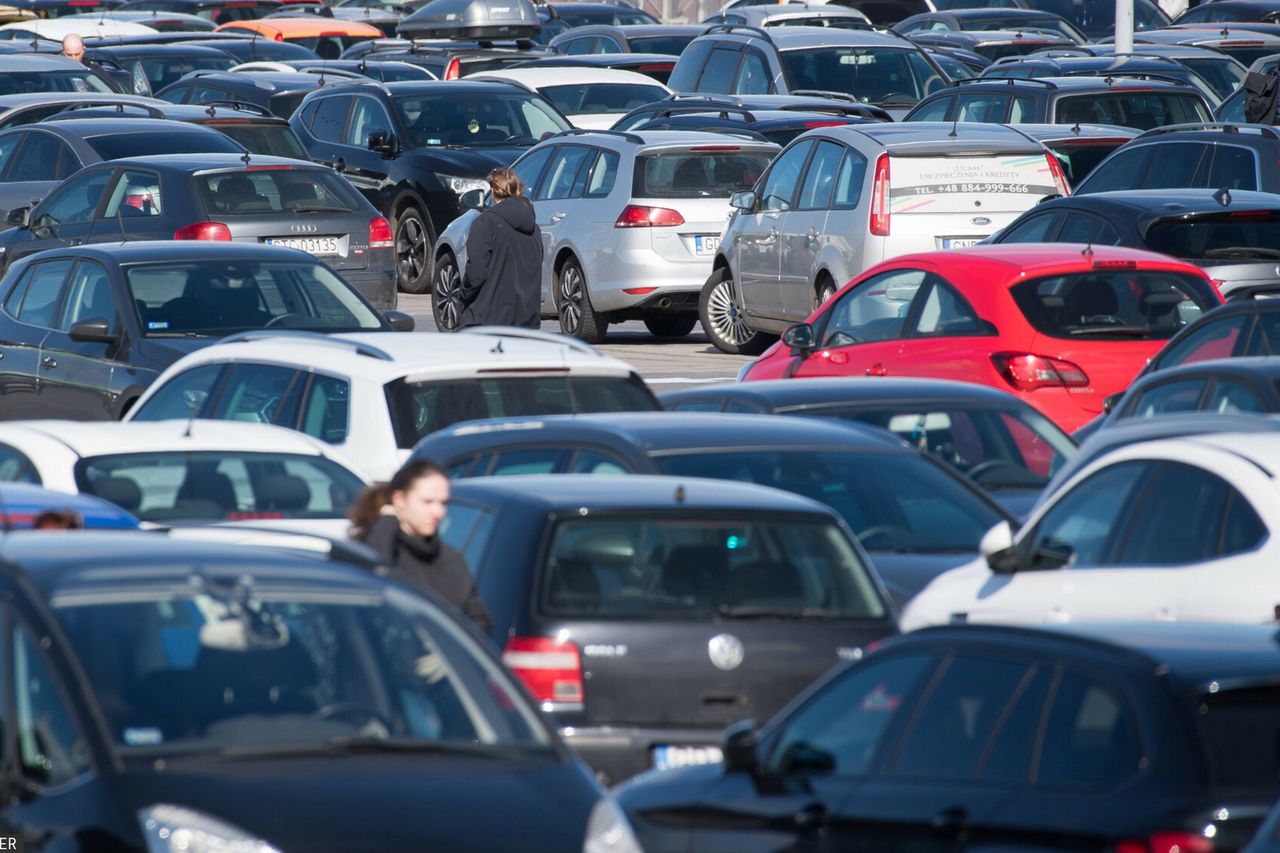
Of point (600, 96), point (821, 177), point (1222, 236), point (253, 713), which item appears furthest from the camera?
point (600, 96)

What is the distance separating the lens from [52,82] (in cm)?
2806

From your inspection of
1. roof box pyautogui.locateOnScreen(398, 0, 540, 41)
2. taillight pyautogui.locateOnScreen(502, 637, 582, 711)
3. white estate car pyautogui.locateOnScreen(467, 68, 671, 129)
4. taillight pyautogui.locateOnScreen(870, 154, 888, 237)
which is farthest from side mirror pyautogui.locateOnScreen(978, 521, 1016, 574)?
roof box pyautogui.locateOnScreen(398, 0, 540, 41)

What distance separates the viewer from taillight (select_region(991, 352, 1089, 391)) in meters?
12.6

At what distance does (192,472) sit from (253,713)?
444 cm

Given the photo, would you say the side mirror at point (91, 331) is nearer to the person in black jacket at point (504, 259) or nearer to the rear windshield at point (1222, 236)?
the person in black jacket at point (504, 259)

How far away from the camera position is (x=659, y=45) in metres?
37.1

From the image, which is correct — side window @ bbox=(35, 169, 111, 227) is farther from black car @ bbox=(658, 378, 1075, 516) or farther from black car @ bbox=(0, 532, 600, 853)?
black car @ bbox=(0, 532, 600, 853)

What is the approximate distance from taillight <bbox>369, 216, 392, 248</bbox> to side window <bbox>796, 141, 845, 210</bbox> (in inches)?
125

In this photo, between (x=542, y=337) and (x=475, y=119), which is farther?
(x=475, y=119)

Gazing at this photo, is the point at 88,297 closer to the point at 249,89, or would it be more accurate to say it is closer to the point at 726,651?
the point at 726,651

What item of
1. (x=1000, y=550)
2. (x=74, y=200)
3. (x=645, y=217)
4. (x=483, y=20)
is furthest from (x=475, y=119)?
(x=1000, y=550)

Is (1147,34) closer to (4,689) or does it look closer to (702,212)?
(702,212)

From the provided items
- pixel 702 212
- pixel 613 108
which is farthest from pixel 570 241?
pixel 613 108

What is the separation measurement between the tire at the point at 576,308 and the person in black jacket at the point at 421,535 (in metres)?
12.0
